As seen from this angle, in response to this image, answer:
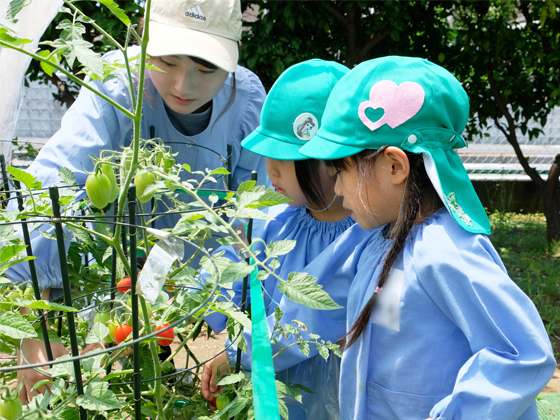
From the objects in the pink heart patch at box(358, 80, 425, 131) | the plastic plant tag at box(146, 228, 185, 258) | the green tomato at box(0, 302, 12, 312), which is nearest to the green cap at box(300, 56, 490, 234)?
the pink heart patch at box(358, 80, 425, 131)

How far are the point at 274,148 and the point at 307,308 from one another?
0.37 meters

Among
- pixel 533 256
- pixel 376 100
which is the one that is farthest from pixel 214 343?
pixel 533 256

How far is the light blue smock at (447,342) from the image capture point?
2.53 ft

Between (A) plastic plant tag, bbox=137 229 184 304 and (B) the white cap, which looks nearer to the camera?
(A) plastic plant tag, bbox=137 229 184 304

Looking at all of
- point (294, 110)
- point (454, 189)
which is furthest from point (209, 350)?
point (454, 189)

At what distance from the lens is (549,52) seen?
3340mm

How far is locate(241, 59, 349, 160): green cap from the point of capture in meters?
1.16

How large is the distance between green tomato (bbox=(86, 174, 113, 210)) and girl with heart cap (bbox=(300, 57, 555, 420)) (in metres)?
0.41

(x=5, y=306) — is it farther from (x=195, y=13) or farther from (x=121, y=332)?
(x=195, y=13)

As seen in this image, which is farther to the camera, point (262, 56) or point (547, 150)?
point (547, 150)

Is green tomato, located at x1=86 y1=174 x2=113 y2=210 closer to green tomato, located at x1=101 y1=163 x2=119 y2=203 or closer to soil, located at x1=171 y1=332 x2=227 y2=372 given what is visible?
green tomato, located at x1=101 y1=163 x2=119 y2=203

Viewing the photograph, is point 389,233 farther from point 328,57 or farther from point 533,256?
point 533,256

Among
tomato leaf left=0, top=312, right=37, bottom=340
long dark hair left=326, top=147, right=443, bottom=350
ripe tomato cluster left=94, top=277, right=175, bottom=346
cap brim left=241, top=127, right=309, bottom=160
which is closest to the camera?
tomato leaf left=0, top=312, right=37, bottom=340

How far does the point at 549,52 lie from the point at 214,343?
2813 millimetres
